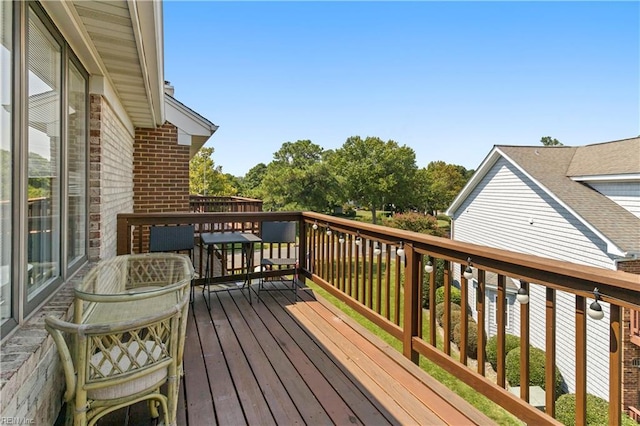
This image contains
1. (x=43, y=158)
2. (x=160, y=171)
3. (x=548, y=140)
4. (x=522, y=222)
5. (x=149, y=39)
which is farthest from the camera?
(x=548, y=140)

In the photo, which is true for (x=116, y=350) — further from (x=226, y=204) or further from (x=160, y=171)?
(x=226, y=204)

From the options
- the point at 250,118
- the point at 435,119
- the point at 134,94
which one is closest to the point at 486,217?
the point at 134,94

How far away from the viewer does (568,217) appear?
9.10 metres

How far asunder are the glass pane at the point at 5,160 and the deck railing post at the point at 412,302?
2.42 metres

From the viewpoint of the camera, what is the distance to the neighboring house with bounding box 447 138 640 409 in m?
7.70

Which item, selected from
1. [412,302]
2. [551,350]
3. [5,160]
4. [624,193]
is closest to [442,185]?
[624,193]

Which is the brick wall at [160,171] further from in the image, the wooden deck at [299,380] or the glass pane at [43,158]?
the glass pane at [43,158]

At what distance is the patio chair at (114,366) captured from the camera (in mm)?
1425

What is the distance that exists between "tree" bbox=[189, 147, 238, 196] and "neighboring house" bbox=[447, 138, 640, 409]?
16.0 metres

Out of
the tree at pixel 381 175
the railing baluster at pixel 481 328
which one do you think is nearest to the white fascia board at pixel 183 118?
the railing baluster at pixel 481 328

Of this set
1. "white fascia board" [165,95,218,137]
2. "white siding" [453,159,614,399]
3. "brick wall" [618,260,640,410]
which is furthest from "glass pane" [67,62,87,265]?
"brick wall" [618,260,640,410]

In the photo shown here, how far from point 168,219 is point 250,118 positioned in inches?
1273

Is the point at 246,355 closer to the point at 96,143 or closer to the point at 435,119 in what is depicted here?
the point at 96,143

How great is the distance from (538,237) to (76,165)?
1127 centimetres
